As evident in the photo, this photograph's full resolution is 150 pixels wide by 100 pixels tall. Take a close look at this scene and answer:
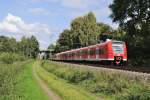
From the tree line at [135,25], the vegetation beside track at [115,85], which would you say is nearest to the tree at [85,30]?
the tree line at [135,25]

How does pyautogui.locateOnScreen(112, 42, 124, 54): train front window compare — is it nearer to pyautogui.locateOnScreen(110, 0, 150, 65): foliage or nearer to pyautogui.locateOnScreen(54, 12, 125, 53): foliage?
pyautogui.locateOnScreen(110, 0, 150, 65): foliage

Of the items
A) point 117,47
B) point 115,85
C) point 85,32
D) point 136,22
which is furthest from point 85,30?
point 115,85

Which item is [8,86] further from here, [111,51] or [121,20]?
[121,20]

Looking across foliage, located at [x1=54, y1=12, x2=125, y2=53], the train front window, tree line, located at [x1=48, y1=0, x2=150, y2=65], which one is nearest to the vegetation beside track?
the train front window

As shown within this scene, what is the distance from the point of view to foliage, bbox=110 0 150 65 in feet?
184

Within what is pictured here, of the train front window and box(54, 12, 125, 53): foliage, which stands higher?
box(54, 12, 125, 53): foliage

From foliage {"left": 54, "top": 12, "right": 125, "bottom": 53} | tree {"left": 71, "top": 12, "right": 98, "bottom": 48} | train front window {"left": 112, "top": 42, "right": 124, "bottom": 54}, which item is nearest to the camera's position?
train front window {"left": 112, "top": 42, "right": 124, "bottom": 54}

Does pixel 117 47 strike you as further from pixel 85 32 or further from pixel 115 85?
pixel 85 32

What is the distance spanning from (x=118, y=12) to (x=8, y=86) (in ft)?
122

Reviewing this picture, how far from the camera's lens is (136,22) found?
5681 cm

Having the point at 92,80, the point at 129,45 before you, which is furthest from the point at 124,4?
the point at 92,80

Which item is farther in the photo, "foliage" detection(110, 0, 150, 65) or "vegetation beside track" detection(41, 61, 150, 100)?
"foliage" detection(110, 0, 150, 65)

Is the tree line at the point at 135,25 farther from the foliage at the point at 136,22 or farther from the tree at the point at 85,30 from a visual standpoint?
the tree at the point at 85,30

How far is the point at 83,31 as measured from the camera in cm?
12775
